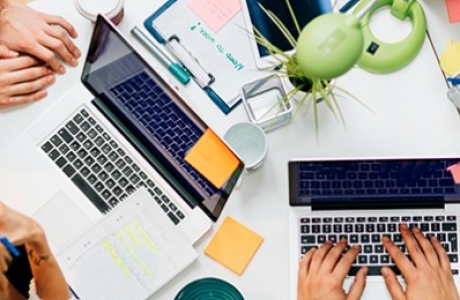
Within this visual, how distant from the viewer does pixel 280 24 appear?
4.15 ft

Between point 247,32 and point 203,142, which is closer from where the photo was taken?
point 203,142

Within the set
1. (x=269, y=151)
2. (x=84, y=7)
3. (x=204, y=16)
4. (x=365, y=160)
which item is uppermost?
(x=84, y=7)

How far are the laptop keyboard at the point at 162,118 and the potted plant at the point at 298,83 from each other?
163 millimetres

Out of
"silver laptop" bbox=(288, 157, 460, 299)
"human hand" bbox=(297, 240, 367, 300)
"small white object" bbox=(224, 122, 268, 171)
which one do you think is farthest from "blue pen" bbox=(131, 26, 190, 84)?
"human hand" bbox=(297, 240, 367, 300)

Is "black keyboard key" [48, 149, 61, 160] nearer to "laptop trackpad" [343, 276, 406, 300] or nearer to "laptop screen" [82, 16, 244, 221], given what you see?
"laptop screen" [82, 16, 244, 221]

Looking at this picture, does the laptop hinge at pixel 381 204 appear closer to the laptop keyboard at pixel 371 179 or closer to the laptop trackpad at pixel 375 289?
the laptop keyboard at pixel 371 179

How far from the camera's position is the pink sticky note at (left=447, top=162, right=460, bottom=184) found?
1213mm

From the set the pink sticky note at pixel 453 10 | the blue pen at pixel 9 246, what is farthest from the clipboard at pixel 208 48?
the blue pen at pixel 9 246

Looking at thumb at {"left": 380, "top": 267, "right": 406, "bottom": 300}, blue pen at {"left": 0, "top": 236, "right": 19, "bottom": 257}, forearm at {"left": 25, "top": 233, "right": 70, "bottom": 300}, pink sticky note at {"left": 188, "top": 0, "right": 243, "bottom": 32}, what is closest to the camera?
blue pen at {"left": 0, "top": 236, "right": 19, "bottom": 257}

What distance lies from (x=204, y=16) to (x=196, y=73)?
0.10m

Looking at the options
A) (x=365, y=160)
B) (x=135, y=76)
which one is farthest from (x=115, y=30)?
(x=365, y=160)

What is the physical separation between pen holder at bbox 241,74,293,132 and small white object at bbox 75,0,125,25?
0.80 feet

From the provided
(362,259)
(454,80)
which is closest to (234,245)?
(362,259)

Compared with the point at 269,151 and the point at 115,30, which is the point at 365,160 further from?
the point at 115,30
